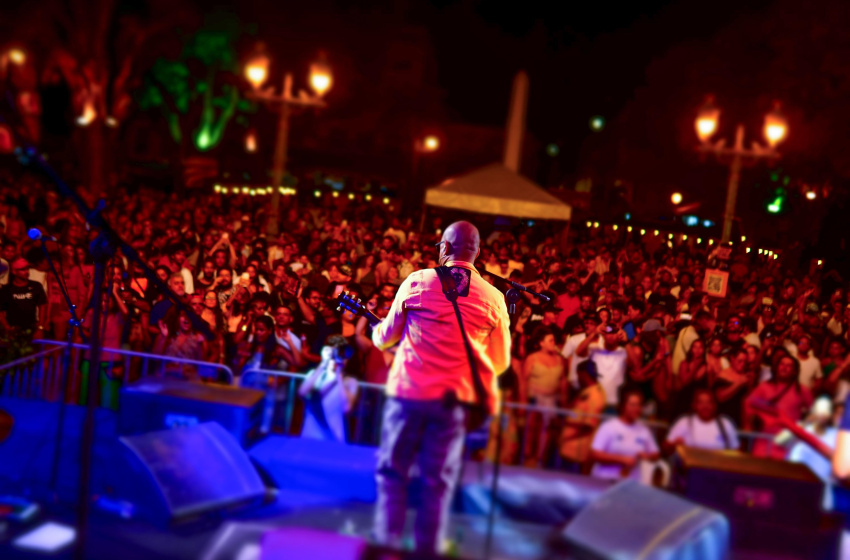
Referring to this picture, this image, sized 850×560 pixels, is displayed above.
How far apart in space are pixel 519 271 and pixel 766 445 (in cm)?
334

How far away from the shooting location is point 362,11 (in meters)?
12.7

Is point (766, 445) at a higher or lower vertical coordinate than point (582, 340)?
lower

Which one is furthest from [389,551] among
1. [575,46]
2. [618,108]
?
[618,108]

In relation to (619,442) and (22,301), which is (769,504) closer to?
(619,442)

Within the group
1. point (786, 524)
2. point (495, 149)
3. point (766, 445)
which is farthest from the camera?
point (495, 149)

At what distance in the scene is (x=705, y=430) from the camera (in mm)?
4129

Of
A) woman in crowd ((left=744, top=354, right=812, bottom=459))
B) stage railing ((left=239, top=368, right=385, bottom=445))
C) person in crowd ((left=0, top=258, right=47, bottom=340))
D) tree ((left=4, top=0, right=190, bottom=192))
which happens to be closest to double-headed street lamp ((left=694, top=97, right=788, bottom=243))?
woman in crowd ((left=744, top=354, right=812, bottom=459))

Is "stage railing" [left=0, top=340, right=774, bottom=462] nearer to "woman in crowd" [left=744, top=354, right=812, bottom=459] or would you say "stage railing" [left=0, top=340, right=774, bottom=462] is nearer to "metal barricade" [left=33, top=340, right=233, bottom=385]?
"metal barricade" [left=33, top=340, right=233, bottom=385]

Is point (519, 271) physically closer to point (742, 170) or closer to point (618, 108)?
point (742, 170)

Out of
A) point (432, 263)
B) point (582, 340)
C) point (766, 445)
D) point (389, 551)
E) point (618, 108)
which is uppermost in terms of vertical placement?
point (618, 108)

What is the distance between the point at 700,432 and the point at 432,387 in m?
1.70

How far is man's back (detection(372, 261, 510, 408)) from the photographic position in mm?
3332

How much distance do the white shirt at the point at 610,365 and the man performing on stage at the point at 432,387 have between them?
1943 millimetres

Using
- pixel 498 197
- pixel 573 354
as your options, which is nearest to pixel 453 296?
pixel 573 354
